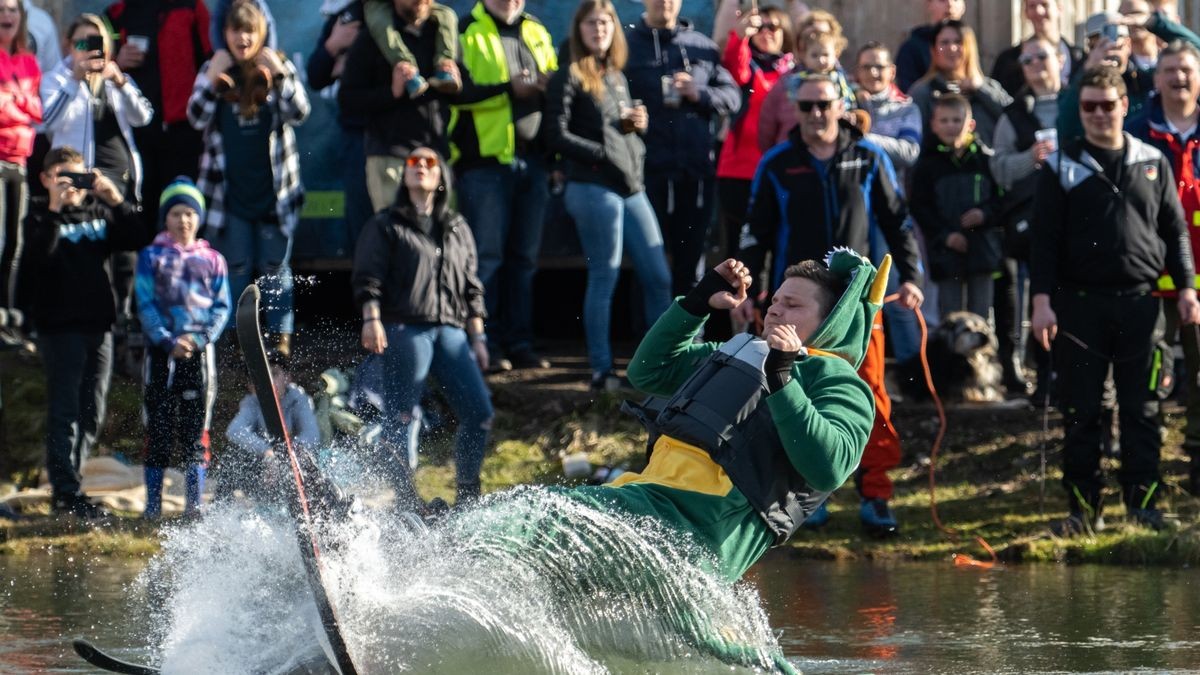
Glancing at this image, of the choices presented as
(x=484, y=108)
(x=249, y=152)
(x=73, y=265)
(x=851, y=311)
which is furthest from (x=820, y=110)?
(x=73, y=265)

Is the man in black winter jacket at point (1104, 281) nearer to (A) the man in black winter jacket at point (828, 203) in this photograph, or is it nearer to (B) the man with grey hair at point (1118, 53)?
(A) the man in black winter jacket at point (828, 203)

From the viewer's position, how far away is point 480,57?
39.6 ft

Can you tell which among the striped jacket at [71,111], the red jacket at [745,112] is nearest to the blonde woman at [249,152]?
the striped jacket at [71,111]

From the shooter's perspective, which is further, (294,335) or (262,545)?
(294,335)

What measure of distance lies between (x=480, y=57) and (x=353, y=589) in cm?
655

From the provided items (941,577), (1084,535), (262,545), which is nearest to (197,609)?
(262,545)

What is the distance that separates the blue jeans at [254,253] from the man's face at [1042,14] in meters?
4.86

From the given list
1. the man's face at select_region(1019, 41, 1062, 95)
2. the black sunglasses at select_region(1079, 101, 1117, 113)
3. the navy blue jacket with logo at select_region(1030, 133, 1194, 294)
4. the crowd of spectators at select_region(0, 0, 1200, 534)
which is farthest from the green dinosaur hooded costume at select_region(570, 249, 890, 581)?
the man's face at select_region(1019, 41, 1062, 95)

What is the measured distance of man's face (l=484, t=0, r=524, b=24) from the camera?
40.1ft

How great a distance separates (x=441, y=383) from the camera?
35.2 ft

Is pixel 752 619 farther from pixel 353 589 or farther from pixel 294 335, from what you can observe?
pixel 294 335

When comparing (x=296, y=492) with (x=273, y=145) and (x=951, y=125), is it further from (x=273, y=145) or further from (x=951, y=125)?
(x=951, y=125)

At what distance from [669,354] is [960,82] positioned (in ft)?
19.6

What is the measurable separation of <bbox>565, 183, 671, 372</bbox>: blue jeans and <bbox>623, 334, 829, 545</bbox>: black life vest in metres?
5.18
